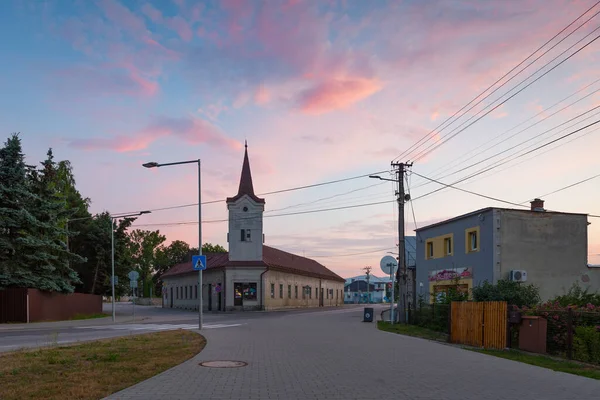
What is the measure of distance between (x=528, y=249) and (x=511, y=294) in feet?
36.9

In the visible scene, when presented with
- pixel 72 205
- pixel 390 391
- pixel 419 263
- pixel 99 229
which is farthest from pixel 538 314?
pixel 72 205

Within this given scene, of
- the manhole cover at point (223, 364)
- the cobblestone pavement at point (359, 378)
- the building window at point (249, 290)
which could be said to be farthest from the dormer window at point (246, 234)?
the manhole cover at point (223, 364)

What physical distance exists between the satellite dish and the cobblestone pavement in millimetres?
13200

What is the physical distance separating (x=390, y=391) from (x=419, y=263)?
31.6 meters

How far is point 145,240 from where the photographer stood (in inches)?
4419

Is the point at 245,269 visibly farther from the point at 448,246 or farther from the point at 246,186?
the point at 448,246

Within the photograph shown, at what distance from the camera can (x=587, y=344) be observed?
13.3 m

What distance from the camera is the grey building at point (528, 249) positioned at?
29.5m

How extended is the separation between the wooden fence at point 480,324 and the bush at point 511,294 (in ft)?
7.22

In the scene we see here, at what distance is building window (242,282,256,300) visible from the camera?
54.8 m

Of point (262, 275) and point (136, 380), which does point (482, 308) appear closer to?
point (136, 380)

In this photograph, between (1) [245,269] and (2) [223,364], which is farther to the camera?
(1) [245,269]

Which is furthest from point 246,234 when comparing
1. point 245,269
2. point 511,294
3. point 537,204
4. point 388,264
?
point 511,294

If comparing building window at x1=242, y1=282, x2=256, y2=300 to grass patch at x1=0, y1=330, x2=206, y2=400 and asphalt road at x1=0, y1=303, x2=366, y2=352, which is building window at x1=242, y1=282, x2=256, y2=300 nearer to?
asphalt road at x1=0, y1=303, x2=366, y2=352
